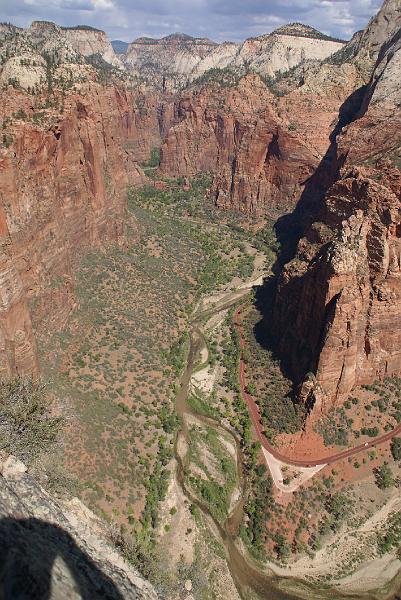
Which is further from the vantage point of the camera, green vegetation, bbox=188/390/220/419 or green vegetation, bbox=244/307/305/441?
green vegetation, bbox=188/390/220/419

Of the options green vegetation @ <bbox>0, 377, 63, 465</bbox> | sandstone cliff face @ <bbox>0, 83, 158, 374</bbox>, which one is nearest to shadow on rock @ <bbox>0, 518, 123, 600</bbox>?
green vegetation @ <bbox>0, 377, 63, 465</bbox>

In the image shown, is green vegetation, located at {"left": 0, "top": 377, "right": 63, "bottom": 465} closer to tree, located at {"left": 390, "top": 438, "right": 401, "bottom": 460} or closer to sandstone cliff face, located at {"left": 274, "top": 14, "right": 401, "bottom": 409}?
sandstone cliff face, located at {"left": 274, "top": 14, "right": 401, "bottom": 409}

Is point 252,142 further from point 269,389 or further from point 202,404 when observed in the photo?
point 202,404

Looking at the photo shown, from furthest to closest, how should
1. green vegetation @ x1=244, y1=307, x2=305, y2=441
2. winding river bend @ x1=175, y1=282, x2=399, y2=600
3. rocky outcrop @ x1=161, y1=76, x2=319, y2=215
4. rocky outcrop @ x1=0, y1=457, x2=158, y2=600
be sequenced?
rocky outcrop @ x1=161, y1=76, x2=319, y2=215
green vegetation @ x1=244, y1=307, x2=305, y2=441
winding river bend @ x1=175, y1=282, x2=399, y2=600
rocky outcrop @ x1=0, y1=457, x2=158, y2=600

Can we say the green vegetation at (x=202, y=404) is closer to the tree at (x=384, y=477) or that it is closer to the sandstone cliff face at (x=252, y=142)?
the tree at (x=384, y=477)

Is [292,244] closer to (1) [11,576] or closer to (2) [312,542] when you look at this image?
(2) [312,542]

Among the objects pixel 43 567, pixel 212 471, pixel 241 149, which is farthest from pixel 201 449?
pixel 241 149

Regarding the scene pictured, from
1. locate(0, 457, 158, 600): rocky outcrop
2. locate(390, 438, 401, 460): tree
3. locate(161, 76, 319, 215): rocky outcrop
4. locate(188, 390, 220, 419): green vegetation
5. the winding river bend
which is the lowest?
the winding river bend
